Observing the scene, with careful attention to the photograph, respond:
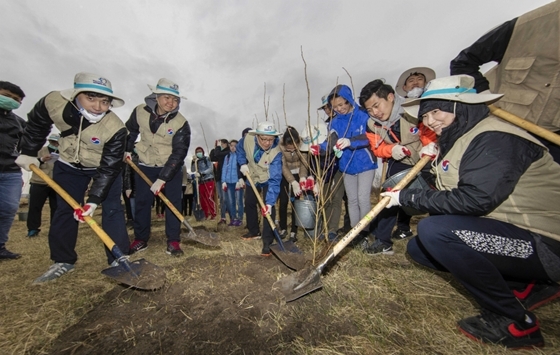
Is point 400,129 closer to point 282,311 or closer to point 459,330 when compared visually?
point 459,330

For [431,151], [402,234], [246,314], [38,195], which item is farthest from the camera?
[38,195]

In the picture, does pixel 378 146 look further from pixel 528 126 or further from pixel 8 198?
pixel 8 198

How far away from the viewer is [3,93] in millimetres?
3562

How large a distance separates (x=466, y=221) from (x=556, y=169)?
2.12 feet

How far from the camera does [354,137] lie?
3.50 m

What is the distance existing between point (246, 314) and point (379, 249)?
7.10 ft

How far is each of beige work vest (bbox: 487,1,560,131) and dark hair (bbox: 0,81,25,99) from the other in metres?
6.23

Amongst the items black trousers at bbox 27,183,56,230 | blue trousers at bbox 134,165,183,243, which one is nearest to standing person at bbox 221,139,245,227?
blue trousers at bbox 134,165,183,243

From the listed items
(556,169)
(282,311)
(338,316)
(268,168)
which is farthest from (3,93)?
(556,169)

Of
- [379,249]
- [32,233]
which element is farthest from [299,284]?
[32,233]

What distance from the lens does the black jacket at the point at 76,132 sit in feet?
9.09

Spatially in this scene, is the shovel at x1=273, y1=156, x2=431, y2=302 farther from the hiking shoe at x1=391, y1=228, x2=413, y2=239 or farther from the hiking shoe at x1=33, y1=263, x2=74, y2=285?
the hiking shoe at x1=33, y1=263, x2=74, y2=285

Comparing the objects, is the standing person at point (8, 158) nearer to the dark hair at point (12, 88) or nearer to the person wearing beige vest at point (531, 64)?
the dark hair at point (12, 88)

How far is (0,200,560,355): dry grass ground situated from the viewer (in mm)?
1669
